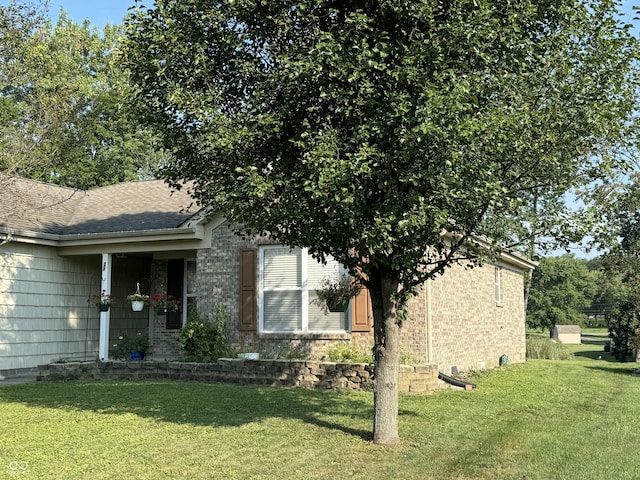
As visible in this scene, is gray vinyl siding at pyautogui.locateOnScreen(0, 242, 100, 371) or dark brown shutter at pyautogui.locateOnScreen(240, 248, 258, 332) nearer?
dark brown shutter at pyautogui.locateOnScreen(240, 248, 258, 332)

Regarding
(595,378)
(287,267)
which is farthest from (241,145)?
(595,378)

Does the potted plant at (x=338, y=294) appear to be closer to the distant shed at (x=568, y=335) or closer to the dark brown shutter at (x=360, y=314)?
the dark brown shutter at (x=360, y=314)

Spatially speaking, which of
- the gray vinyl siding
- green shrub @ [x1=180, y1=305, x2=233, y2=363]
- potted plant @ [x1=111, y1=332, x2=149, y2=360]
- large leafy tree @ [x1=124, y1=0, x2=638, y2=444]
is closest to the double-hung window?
green shrub @ [x1=180, y1=305, x2=233, y2=363]

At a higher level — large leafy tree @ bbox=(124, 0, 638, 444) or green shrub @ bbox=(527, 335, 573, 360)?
large leafy tree @ bbox=(124, 0, 638, 444)

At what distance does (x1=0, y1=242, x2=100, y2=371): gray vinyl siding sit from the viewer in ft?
42.4

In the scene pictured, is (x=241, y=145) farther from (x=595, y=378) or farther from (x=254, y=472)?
(x=595, y=378)

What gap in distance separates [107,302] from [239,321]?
3270 millimetres

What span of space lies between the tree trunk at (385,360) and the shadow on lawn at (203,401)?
39cm

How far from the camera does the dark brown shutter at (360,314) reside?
11.4 m

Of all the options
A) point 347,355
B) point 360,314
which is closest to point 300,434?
point 347,355

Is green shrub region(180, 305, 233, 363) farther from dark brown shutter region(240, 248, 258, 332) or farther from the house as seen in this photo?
dark brown shutter region(240, 248, 258, 332)

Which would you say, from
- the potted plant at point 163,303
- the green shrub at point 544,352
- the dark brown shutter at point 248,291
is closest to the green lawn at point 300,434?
the dark brown shutter at point 248,291

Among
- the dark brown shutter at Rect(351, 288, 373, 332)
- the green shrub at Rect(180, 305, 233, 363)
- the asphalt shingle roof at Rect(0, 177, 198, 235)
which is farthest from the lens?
the asphalt shingle roof at Rect(0, 177, 198, 235)

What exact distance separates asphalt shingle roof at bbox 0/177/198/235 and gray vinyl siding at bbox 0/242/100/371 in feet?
2.41
